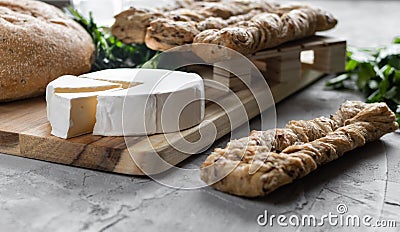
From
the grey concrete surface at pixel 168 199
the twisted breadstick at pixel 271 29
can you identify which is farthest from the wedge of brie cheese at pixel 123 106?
the twisted breadstick at pixel 271 29

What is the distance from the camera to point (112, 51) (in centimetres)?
232

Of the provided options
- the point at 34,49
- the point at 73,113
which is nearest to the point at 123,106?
the point at 73,113

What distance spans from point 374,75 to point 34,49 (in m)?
1.35

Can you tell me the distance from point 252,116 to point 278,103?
10.1 inches

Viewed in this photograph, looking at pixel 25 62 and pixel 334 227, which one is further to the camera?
pixel 25 62

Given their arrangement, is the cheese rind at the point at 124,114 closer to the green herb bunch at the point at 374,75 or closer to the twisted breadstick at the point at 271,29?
the twisted breadstick at the point at 271,29

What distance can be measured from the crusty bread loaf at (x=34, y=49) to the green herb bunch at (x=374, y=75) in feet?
3.54

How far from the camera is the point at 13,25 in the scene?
6.11ft

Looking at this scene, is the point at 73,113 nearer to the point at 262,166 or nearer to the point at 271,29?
the point at 262,166

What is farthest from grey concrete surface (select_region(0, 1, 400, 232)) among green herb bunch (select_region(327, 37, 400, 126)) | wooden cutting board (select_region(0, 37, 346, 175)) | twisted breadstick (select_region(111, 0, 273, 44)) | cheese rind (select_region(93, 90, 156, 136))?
twisted breadstick (select_region(111, 0, 273, 44))

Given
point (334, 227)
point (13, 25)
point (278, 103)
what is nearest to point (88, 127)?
point (13, 25)

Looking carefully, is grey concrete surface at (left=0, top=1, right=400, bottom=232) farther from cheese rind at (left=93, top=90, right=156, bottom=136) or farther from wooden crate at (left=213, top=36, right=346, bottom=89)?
wooden crate at (left=213, top=36, right=346, bottom=89)

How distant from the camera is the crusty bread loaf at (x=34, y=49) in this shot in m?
1.83

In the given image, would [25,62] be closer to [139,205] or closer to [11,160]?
[11,160]
